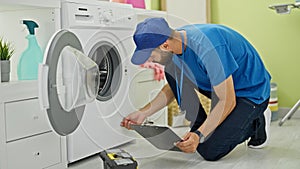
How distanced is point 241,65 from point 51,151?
1.00 metres

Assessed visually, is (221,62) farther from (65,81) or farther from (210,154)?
(65,81)

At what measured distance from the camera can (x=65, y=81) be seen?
1924 millimetres

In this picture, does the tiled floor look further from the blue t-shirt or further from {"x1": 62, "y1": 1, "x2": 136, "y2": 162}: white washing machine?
the blue t-shirt

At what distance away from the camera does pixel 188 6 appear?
3.71 meters

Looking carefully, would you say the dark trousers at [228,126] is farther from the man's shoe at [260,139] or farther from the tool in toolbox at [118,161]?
the tool in toolbox at [118,161]

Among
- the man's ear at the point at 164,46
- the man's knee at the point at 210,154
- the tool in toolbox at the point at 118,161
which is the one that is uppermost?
the man's ear at the point at 164,46

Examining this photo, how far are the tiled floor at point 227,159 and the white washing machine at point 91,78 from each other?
0.30 feet

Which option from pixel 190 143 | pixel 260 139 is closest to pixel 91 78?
pixel 190 143

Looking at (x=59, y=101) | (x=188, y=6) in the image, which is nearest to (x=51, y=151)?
(x=59, y=101)

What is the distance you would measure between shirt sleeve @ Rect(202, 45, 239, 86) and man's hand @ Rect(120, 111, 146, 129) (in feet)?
1.52

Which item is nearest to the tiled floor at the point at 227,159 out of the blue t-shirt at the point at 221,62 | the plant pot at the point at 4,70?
the blue t-shirt at the point at 221,62

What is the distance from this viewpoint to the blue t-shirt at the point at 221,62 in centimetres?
198

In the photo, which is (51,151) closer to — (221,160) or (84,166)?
(84,166)

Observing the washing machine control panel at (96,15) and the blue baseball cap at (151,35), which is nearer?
the blue baseball cap at (151,35)
